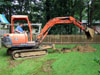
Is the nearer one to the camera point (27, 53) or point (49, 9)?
point (27, 53)

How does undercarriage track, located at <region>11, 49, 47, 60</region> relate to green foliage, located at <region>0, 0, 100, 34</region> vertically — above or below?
below

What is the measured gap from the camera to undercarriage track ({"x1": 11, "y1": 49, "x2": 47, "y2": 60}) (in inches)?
304

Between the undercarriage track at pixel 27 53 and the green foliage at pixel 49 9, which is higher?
the green foliage at pixel 49 9

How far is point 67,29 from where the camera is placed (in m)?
19.0

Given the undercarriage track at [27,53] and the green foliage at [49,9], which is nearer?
the undercarriage track at [27,53]

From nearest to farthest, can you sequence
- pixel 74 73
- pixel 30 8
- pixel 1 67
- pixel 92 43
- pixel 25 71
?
pixel 74 73
pixel 25 71
pixel 1 67
pixel 92 43
pixel 30 8

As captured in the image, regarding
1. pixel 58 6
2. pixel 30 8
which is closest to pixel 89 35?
pixel 58 6

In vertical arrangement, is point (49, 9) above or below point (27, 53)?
above

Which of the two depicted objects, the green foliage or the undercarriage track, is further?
the green foliage

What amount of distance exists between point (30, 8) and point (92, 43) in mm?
12185

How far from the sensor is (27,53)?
8016 mm

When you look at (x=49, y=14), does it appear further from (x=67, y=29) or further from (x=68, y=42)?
(x=68, y=42)

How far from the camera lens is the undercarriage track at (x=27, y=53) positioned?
7710 millimetres

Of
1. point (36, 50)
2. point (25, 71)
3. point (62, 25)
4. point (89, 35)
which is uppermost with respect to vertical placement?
point (62, 25)
